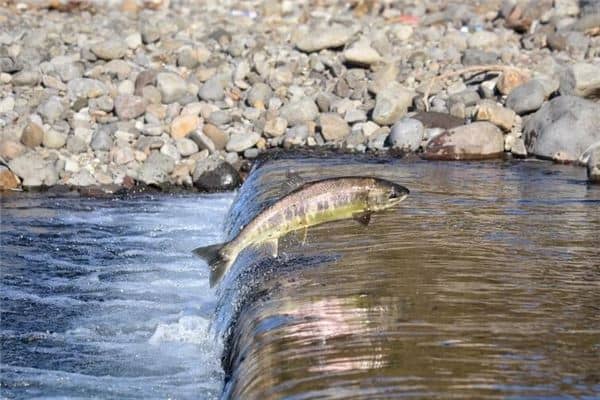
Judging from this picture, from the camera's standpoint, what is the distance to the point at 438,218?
830cm

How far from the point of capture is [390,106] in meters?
14.2

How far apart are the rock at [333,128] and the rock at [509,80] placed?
6.82ft

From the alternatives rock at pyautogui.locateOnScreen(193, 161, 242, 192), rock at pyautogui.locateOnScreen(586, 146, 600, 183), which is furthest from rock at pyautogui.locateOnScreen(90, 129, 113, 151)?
rock at pyautogui.locateOnScreen(586, 146, 600, 183)

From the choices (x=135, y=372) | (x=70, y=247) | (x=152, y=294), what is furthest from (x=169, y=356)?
(x=70, y=247)

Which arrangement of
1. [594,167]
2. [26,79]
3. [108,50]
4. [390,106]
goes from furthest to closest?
[108,50]
[26,79]
[390,106]
[594,167]

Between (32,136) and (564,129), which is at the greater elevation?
(564,129)

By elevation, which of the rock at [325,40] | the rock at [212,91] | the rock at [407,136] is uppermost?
the rock at [325,40]

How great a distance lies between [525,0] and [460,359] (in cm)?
1598

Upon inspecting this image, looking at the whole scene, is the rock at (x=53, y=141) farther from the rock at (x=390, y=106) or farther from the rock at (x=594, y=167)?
the rock at (x=594, y=167)

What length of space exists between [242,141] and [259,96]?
1313 millimetres

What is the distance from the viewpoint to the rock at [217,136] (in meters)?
14.1

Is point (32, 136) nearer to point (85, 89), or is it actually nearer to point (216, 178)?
point (85, 89)

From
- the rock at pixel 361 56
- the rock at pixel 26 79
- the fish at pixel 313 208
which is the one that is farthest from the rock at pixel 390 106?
the fish at pixel 313 208

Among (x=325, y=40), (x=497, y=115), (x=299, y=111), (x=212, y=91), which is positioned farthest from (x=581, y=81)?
(x=212, y=91)
